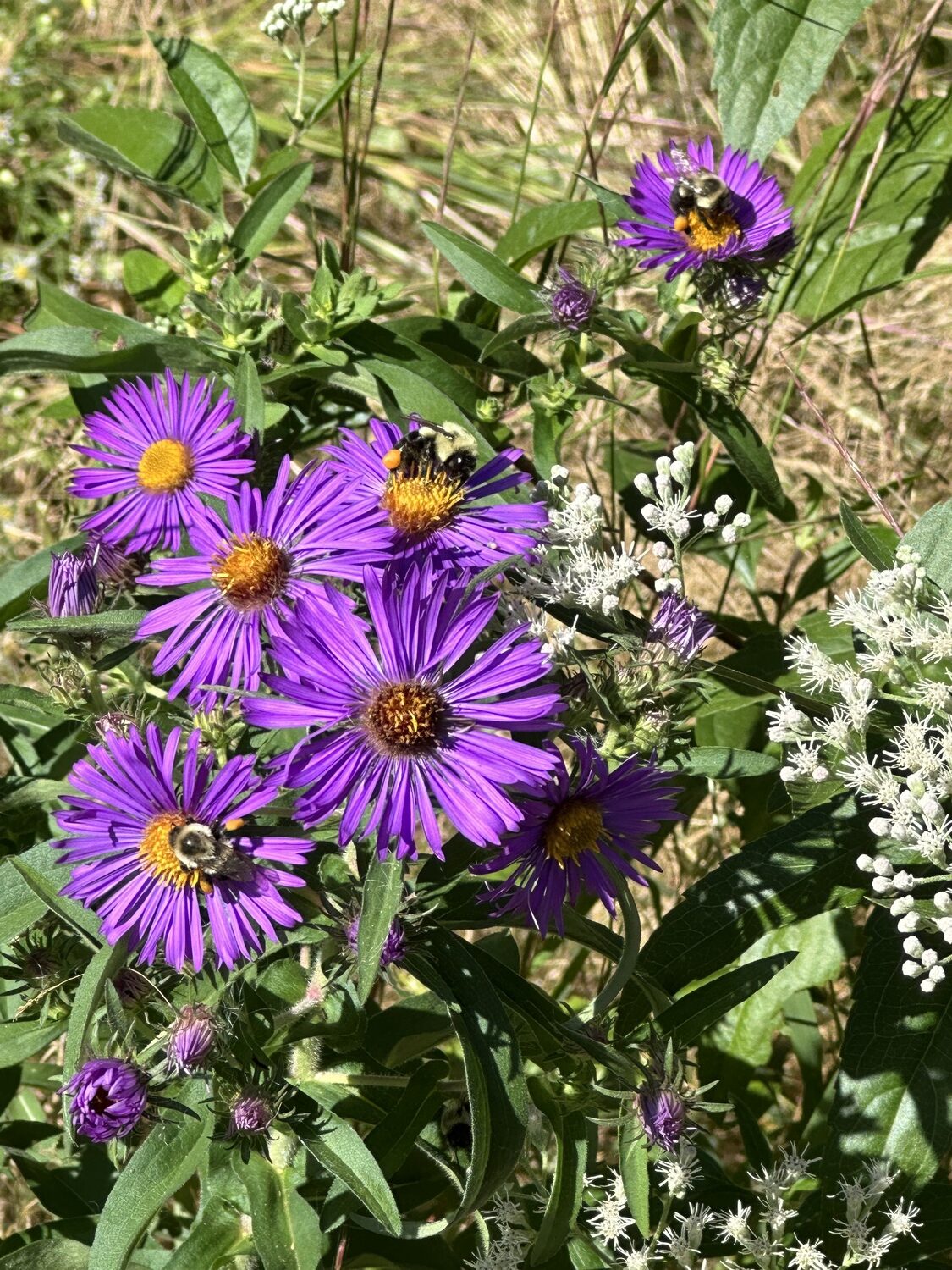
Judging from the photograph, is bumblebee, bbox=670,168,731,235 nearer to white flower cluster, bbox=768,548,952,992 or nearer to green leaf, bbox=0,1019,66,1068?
white flower cluster, bbox=768,548,952,992

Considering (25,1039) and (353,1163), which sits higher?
(353,1163)

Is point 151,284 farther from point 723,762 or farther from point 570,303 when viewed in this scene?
point 723,762

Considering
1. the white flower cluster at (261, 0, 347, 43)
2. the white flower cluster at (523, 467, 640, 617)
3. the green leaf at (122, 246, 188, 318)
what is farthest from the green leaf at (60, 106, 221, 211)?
the white flower cluster at (523, 467, 640, 617)

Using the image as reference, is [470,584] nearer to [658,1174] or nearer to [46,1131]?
[658,1174]

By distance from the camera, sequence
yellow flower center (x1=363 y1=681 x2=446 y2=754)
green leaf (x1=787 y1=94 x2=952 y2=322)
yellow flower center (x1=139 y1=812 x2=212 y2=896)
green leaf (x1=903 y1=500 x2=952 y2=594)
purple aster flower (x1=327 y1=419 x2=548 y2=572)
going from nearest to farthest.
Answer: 1. yellow flower center (x1=363 y1=681 x2=446 y2=754)
2. yellow flower center (x1=139 y1=812 x2=212 y2=896)
3. purple aster flower (x1=327 y1=419 x2=548 y2=572)
4. green leaf (x1=903 y1=500 x2=952 y2=594)
5. green leaf (x1=787 y1=94 x2=952 y2=322)

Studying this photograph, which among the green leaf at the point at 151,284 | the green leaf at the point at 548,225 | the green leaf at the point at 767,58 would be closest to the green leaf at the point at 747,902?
the green leaf at the point at 548,225

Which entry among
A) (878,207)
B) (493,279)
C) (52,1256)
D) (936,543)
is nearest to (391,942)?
(52,1256)
